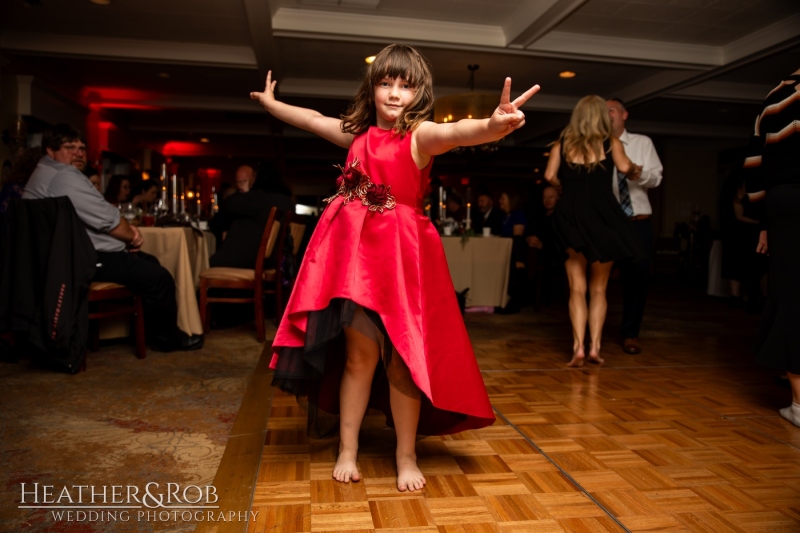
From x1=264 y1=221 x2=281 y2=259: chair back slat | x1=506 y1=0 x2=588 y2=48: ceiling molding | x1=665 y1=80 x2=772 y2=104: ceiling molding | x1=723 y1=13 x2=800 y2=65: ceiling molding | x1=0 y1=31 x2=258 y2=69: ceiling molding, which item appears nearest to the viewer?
x1=264 y1=221 x2=281 y2=259: chair back slat

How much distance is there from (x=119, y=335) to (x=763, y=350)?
331 centimetres

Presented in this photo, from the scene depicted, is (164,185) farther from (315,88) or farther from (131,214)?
(315,88)

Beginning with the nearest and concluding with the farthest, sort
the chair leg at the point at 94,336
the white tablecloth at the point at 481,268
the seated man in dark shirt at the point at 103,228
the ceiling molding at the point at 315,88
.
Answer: the seated man in dark shirt at the point at 103,228 < the chair leg at the point at 94,336 < the white tablecloth at the point at 481,268 < the ceiling molding at the point at 315,88

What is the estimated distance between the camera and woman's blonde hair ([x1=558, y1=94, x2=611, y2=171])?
2.95 meters

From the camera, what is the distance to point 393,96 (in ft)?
4.98

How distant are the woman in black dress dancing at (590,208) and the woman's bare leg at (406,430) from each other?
1688mm

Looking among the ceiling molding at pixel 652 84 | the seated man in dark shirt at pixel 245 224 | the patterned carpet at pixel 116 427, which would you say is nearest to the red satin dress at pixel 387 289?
the patterned carpet at pixel 116 427

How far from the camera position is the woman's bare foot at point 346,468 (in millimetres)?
1572

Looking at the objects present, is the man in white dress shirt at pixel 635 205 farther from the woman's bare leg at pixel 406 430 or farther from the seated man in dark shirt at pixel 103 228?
the seated man in dark shirt at pixel 103 228

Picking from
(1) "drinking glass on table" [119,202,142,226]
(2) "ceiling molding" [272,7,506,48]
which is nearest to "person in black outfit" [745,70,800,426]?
(1) "drinking glass on table" [119,202,142,226]

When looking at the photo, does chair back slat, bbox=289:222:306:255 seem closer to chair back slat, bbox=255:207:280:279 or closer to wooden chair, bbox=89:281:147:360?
chair back slat, bbox=255:207:280:279

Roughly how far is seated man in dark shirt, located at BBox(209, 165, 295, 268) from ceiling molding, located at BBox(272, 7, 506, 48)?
2043mm

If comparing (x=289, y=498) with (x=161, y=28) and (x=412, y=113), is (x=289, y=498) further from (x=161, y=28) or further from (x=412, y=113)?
(x=161, y=28)

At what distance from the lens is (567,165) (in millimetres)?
3094
